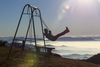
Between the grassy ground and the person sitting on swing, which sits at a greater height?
the person sitting on swing

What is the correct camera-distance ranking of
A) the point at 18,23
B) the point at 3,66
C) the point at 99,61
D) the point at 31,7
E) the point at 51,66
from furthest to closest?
1. the point at 99,61
2. the point at 31,7
3. the point at 18,23
4. the point at 51,66
5. the point at 3,66

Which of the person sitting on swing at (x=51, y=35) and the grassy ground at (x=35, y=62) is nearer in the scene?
the grassy ground at (x=35, y=62)

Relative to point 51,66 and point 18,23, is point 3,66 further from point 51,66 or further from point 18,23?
point 18,23

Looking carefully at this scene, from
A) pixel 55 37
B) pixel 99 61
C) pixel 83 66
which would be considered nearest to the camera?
pixel 83 66

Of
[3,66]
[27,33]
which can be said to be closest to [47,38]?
[27,33]

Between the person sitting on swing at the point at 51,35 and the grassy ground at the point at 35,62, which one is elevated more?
the person sitting on swing at the point at 51,35

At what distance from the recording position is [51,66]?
8.41 metres

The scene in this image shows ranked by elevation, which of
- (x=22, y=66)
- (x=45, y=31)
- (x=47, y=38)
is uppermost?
(x=45, y=31)

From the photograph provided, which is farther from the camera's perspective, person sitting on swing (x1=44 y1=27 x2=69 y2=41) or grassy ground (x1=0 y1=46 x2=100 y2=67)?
person sitting on swing (x1=44 y1=27 x2=69 y2=41)

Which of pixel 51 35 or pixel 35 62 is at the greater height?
pixel 51 35

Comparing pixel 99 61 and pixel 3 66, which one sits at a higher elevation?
pixel 3 66

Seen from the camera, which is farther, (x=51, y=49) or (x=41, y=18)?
(x=51, y=49)

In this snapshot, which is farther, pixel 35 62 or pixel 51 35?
pixel 51 35

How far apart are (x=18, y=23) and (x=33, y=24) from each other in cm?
190
